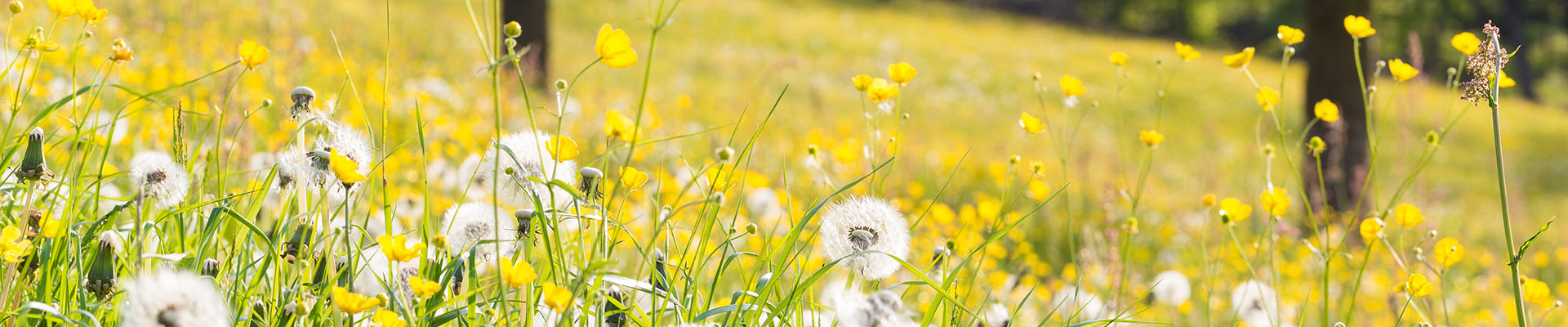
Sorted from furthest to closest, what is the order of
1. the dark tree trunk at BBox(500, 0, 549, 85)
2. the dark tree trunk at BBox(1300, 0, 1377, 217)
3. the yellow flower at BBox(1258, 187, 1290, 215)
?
the dark tree trunk at BBox(500, 0, 549, 85)
the dark tree trunk at BBox(1300, 0, 1377, 217)
the yellow flower at BBox(1258, 187, 1290, 215)

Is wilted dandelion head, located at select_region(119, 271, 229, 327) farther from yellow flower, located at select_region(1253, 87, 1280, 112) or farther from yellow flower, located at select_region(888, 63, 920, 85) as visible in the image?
yellow flower, located at select_region(1253, 87, 1280, 112)

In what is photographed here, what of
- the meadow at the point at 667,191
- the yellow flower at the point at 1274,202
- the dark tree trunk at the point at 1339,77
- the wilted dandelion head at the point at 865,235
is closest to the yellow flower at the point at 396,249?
the meadow at the point at 667,191

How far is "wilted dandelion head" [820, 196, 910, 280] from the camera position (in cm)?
126

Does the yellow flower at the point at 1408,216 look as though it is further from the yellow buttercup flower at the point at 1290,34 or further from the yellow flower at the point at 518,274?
the yellow flower at the point at 518,274

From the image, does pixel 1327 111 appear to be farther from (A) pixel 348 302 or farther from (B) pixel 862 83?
(A) pixel 348 302

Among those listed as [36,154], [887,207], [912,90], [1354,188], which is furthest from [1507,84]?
[912,90]

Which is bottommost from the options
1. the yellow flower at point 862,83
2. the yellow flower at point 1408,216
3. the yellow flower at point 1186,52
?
Result: the yellow flower at point 1408,216

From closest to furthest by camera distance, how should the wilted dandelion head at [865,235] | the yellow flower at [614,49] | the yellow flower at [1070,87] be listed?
the yellow flower at [614,49], the wilted dandelion head at [865,235], the yellow flower at [1070,87]

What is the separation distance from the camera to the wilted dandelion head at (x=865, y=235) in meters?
1.26

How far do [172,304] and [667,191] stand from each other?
2.23 metres

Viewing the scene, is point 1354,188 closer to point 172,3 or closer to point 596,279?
point 596,279

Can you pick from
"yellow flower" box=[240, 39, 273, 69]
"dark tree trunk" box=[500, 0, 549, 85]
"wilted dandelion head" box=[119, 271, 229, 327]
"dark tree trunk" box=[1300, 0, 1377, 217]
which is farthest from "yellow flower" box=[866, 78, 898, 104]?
"dark tree trunk" box=[500, 0, 549, 85]

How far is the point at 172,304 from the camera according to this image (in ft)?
2.65

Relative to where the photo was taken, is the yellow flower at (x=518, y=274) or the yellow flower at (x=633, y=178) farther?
the yellow flower at (x=633, y=178)
